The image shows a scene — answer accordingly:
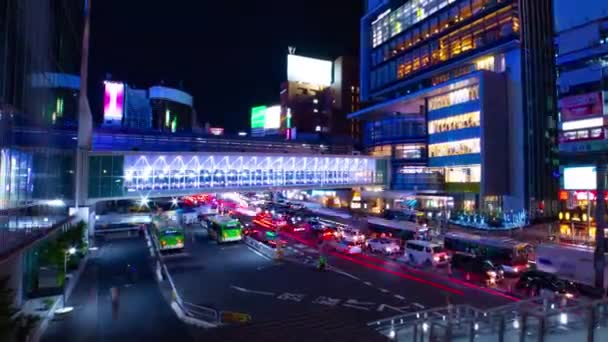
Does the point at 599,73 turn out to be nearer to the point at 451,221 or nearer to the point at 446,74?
the point at 446,74

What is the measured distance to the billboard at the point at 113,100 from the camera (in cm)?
5506

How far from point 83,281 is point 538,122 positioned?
5155 cm

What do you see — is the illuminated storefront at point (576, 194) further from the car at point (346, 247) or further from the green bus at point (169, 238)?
the green bus at point (169, 238)

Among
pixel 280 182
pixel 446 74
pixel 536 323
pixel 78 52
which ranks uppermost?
pixel 446 74

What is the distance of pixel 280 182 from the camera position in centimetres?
5056

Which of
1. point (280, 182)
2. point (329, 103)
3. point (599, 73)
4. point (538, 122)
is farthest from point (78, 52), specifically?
point (329, 103)

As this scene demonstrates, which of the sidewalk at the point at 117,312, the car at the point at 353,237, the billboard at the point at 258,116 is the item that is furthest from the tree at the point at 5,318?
the billboard at the point at 258,116

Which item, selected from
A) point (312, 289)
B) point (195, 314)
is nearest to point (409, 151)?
point (312, 289)

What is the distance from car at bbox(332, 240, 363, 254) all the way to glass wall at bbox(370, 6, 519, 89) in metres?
35.4

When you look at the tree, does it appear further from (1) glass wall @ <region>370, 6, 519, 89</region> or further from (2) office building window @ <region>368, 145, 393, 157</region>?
(2) office building window @ <region>368, 145, 393, 157</region>

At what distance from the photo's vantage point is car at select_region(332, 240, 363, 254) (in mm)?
28750

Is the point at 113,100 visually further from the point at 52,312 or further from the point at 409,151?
the point at 409,151

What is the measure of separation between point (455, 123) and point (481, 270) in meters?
33.8

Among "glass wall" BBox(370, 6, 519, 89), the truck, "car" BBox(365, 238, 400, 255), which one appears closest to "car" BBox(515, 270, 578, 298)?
the truck
